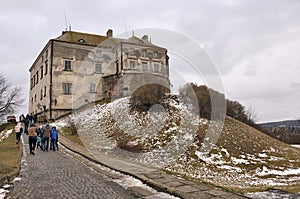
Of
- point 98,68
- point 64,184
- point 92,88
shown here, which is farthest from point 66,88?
point 64,184

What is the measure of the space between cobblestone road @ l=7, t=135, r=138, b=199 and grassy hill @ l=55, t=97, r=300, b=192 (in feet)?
25.4

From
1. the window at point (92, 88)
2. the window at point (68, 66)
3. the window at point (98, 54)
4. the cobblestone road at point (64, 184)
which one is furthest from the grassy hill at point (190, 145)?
the window at point (98, 54)

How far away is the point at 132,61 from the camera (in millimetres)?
43438

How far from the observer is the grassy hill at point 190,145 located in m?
17.2

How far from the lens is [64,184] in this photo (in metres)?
7.47

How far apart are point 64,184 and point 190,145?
14.7 metres

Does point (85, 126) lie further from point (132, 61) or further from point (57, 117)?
point (132, 61)

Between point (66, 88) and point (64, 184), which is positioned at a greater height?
point (66, 88)

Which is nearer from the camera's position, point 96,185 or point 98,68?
point 96,185

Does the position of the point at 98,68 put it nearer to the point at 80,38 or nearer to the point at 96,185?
the point at 80,38

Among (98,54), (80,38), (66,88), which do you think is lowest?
(66,88)

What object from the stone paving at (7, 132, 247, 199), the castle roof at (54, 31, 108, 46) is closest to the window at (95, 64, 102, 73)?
the castle roof at (54, 31, 108, 46)

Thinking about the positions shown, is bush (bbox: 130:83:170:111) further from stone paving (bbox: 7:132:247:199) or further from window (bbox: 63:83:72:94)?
stone paving (bbox: 7:132:247:199)

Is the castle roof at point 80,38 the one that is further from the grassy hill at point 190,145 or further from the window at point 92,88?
the grassy hill at point 190,145
